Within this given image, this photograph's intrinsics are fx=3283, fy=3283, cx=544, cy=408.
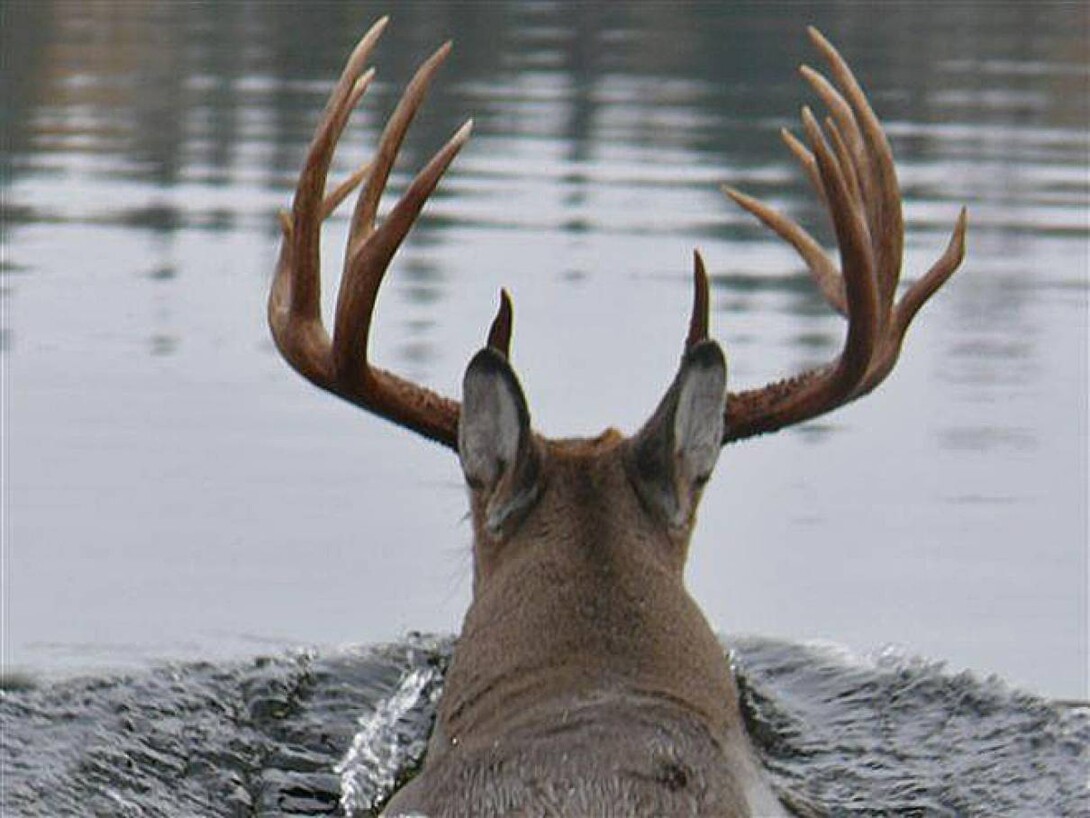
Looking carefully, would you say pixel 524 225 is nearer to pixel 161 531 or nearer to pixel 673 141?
pixel 673 141

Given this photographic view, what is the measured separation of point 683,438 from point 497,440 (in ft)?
1.19

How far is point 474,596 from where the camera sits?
21.9 ft

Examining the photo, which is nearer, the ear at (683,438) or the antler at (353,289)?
the ear at (683,438)

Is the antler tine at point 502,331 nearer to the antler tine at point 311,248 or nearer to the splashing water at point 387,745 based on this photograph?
the antler tine at point 311,248

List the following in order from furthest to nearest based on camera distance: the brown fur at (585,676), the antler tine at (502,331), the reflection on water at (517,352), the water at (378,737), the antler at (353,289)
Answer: the reflection on water at (517,352)
the water at (378,737)
the antler at (353,289)
the antler tine at (502,331)
the brown fur at (585,676)

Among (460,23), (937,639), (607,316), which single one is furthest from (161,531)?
(460,23)

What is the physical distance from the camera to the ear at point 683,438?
6277 millimetres

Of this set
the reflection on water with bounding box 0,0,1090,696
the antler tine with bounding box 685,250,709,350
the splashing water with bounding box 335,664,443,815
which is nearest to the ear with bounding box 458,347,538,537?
the antler tine with bounding box 685,250,709,350

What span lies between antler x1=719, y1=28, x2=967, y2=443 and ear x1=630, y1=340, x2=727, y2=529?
32.8 inches

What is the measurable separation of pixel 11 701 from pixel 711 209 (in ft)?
34.3

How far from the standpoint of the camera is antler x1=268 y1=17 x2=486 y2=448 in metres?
7.03

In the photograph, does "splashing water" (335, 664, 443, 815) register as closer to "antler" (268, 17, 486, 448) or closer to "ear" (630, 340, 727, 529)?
"antler" (268, 17, 486, 448)

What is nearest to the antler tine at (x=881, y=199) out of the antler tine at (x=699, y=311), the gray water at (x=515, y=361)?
the antler tine at (x=699, y=311)

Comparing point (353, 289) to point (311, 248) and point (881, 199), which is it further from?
point (881, 199)
